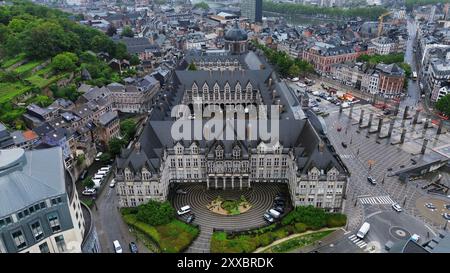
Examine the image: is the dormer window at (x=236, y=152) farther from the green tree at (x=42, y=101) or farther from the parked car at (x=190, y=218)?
the green tree at (x=42, y=101)

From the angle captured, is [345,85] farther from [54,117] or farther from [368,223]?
[54,117]

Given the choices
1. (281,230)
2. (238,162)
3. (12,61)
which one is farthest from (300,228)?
(12,61)

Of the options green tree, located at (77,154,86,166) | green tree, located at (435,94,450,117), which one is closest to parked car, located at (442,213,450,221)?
green tree, located at (435,94,450,117)

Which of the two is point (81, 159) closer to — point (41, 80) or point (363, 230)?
point (41, 80)

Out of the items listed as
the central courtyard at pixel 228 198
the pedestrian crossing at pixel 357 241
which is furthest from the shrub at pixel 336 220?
the central courtyard at pixel 228 198
